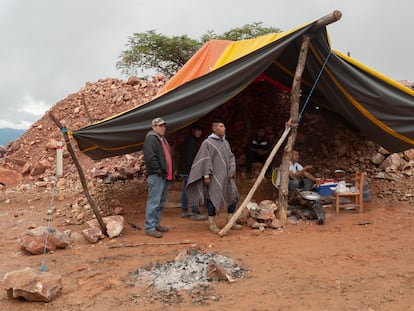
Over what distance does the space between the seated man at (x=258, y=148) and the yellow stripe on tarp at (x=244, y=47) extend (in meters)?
1.66

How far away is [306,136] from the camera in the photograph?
24.3ft

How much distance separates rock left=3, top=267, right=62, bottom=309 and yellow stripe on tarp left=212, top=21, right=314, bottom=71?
3115mm

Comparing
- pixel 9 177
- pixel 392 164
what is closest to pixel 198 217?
pixel 392 164

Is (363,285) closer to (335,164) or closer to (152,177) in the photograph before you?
(152,177)

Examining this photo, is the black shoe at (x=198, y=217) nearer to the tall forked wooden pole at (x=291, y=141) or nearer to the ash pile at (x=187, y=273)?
the tall forked wooden pole at (x=291, y=141)

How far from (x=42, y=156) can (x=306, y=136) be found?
6.63 meters

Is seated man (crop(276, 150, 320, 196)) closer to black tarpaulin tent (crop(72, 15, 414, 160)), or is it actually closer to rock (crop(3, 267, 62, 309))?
black tarpaulin tent (crop(72, 15, 414, 160))

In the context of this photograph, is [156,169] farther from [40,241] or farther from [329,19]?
[329,19]

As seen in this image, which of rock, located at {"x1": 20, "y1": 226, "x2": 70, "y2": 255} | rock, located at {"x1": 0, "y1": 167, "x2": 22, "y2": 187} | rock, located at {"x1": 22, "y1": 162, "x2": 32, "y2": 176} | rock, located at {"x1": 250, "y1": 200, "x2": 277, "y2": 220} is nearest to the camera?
rock, located at {"x1": 20, "y1": 226, "x2": 70, "y2": 255}

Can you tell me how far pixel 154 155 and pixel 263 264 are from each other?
1.80m

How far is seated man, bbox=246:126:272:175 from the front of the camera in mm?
6855

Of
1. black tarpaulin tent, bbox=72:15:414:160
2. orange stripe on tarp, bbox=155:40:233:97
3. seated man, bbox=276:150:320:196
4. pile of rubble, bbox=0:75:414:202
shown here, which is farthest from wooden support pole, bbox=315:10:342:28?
pile of rubble, bbox=0:75:414:202

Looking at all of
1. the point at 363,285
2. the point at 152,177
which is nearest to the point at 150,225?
the point at 152,177

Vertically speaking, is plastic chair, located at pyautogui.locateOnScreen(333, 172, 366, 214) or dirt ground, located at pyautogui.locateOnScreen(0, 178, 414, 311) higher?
plastic chair, located at pyautogui.locateOnScreen(333, 172, 366, 214)
